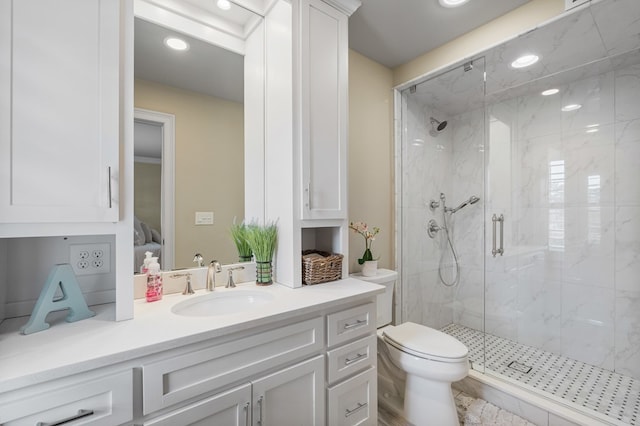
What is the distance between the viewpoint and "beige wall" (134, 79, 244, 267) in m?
1.50

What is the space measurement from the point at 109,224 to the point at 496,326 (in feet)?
10.4

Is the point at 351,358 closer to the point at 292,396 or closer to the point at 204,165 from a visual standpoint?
the point at 292,396

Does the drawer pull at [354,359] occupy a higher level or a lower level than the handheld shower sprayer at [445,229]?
lower

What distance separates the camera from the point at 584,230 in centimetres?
232

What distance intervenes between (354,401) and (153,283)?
1128 millimetres

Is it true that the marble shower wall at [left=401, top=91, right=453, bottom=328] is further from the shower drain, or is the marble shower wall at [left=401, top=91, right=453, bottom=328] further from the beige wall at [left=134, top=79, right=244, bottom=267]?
the beige wall at [left=134, top=79, right=244, bottom=267]

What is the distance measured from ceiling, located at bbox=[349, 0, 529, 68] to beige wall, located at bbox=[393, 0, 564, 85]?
4 cm

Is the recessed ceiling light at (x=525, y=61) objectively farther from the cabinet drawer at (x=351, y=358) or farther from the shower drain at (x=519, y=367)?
the shower drain at (x=519, y=367)

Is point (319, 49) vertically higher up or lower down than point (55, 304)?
higher up

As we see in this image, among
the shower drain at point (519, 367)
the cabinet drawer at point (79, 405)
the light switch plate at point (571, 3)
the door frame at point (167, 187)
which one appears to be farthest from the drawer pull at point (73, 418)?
the light switch plate at point (571, 3)

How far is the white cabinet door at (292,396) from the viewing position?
111 cm

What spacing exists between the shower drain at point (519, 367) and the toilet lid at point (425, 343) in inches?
35.9

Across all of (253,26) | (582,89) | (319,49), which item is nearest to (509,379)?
(582,89)

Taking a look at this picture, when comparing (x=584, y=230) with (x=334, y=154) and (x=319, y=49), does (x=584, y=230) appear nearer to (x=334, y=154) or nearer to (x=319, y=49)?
(x=334, y=154)
